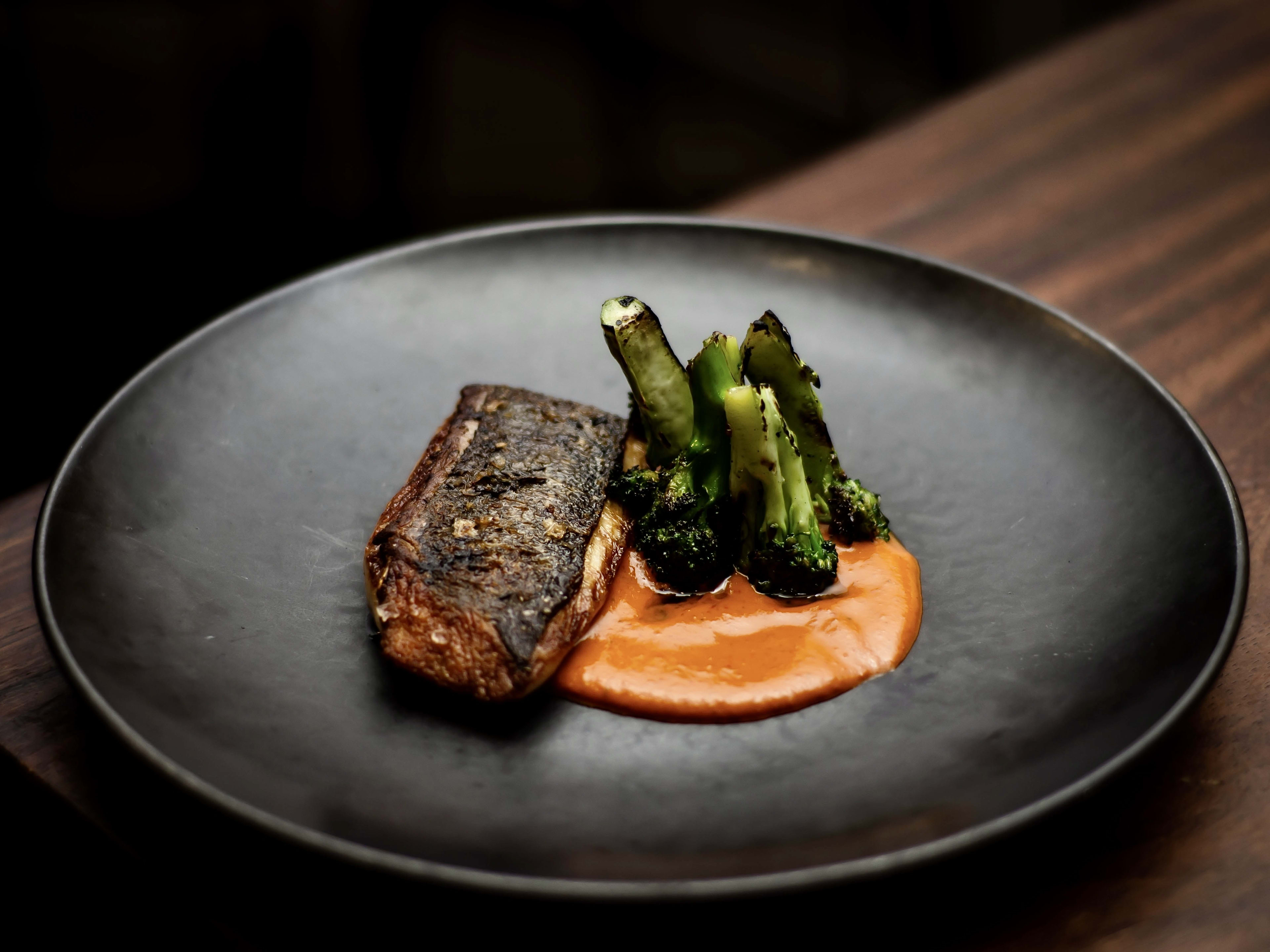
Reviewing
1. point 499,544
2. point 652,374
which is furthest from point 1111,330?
point 499,544

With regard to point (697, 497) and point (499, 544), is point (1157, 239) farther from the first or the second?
point (499, 544)

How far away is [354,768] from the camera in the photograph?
6.57 feet

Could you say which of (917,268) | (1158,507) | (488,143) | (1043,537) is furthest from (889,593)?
(488,143)

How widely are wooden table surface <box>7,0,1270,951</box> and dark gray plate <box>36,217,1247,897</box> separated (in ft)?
0.56

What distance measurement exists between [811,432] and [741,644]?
65 cm

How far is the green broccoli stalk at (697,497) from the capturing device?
2584 mm

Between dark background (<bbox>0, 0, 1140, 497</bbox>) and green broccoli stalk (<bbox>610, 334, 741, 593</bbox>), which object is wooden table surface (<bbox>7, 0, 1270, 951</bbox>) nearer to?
green broccoli stalk (<bbox>610, 334, 741, 593</bbox>)

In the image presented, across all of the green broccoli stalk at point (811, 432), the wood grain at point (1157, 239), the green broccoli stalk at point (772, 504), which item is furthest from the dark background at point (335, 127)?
the green broccoli stalk at point (811, 432)

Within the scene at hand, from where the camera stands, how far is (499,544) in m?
2.46

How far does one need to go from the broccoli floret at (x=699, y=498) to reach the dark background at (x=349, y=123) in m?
4.10

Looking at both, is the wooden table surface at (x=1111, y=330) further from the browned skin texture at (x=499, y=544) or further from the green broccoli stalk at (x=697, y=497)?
the green broccoli stalk at (x=697, y=497)

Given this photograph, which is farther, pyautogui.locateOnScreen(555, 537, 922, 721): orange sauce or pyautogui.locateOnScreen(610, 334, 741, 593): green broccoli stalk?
pyautogui.locateOnScreen(610, 334, 741, 593): green broccoli stalk

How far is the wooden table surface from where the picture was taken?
190 cm

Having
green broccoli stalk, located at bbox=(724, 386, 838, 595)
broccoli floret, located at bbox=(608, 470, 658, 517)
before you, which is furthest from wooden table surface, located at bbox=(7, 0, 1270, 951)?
broccoli floret, located at bbox=(608, 470, 658, 517)
